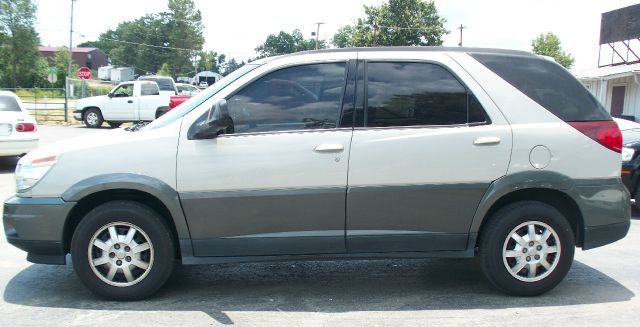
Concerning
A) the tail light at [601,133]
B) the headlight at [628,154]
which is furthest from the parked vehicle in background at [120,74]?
the tail light at [601,133]

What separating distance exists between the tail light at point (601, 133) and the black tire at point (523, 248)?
647 millimetres

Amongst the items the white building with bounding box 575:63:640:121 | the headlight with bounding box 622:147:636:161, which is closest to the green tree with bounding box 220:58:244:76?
the headlight with bounding box 622:147:636:161

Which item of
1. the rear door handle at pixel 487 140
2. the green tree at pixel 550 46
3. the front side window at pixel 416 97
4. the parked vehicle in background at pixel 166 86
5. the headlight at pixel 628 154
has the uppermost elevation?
the green tree at pixel 550 46

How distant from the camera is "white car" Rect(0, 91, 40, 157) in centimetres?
1045

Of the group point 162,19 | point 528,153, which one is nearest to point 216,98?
point 528,153

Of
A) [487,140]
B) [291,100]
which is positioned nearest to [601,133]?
[487,140]

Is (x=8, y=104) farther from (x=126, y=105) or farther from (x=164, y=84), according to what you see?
(x=164, y=84)

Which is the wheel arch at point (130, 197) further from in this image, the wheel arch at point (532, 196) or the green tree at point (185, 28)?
the green tree at point (185, 28)

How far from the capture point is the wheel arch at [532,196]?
420 centimetres

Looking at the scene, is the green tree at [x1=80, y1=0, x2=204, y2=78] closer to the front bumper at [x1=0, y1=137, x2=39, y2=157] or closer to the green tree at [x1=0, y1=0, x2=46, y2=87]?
the green tree at [x1=0, y1=0, x2=46, y2=87]

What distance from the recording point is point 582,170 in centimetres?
428

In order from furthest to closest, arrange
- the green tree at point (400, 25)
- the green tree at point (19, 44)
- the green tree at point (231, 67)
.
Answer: the green tree at point (19, 44) < the green tree at point (400, 25) < the green tree at point (231, 67)

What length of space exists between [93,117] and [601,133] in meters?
21.8

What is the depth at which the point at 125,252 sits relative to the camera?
163 inches
